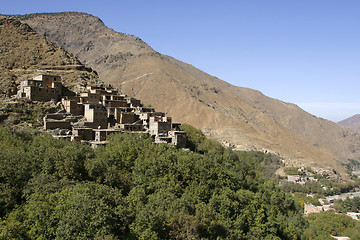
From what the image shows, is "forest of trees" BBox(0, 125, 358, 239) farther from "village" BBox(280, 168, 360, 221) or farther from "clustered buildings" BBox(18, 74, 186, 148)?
"village" BBox(280, 168, 360, 221)

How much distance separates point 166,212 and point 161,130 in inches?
721

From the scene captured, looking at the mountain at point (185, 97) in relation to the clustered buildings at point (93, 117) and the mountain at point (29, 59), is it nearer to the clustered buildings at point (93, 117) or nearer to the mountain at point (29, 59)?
the mountain at point (29, 59)

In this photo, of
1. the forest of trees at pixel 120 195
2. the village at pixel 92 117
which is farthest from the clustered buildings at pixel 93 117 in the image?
the forest of trees at pixel 120 195

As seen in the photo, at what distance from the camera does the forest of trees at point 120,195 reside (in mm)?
18531

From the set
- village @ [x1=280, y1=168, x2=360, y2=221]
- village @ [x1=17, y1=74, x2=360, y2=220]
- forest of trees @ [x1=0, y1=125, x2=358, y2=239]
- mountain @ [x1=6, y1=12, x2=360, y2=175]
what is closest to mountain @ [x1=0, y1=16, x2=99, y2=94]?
village @ [x1=17, y1=74, x2=360, y2=220]

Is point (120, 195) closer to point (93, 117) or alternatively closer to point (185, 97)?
point (93, 117)

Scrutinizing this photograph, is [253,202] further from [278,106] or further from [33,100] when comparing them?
[278,106]

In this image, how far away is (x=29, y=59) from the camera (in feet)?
193

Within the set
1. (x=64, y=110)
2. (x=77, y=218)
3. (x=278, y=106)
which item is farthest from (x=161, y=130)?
(x=278, y=106)

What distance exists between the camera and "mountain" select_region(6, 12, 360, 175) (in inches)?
4018

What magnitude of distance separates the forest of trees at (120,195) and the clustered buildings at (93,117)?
2658 mm

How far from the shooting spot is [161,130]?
39.6 metres

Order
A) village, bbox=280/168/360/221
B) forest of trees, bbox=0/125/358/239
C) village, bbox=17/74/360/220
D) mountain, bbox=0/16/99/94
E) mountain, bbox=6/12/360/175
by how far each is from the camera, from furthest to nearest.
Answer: mountain, bbox=6/12/360/175 → village, bbox=280/168/360/221 → mountain, bbox=0/16/99/94 → village, bbox=17/74/360/220 → forest of trees, bbox=0/125/358/239

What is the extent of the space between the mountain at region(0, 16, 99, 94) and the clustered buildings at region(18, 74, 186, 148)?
8.13 m
